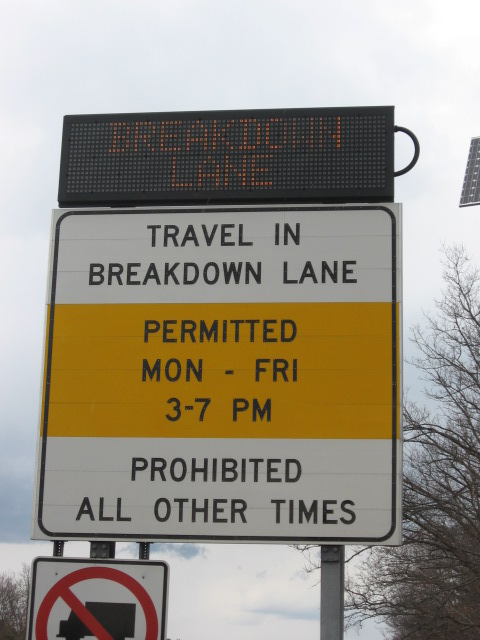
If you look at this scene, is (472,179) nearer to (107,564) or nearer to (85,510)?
(85,510)

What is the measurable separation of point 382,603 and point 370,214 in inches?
826

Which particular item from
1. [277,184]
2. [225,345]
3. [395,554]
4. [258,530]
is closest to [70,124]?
[277,184]

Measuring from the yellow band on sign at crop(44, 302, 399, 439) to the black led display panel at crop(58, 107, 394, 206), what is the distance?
0.64 metres

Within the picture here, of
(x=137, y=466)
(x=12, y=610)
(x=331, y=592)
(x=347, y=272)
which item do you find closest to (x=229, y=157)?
(x=347, y=272)

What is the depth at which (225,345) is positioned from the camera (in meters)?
5.16

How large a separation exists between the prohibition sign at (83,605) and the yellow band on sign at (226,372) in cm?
67

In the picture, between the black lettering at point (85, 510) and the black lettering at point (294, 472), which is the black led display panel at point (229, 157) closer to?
the black lettering at point (294, 472)

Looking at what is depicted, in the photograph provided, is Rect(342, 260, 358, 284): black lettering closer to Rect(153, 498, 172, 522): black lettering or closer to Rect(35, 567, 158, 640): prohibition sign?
Rect(153, 498, 172, 522): black lettering

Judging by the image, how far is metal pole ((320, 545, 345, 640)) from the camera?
189 inches

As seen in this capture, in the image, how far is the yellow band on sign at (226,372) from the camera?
5.00m

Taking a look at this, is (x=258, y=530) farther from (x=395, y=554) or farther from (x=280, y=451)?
(x=395, y=554)

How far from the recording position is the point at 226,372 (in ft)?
16.8

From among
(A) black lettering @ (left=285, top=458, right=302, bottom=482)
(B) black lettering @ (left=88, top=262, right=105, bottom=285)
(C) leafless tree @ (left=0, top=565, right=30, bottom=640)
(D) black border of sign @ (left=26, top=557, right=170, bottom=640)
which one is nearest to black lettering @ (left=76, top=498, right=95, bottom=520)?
(D) black border of sign @ (left=26, top=557, right=170, bottom=640)

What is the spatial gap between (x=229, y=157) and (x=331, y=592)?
2263 millimetres
